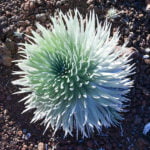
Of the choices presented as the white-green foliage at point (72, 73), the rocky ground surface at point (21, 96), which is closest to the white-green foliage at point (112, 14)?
the rocky ground surface at point (21, 96)

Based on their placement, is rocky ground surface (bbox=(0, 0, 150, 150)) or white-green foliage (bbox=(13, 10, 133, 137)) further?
rocky ground surface (bbox=(0, 0, 150, 150))

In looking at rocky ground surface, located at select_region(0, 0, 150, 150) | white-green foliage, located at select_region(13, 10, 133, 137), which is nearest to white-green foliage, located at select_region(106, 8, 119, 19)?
rocky ground surface, located at select_region(0, 0, 150, 150)

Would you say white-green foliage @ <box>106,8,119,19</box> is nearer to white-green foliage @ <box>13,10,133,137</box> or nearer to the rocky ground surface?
the rocky ground surface

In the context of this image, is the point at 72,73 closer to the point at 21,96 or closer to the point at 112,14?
the point at 21,96

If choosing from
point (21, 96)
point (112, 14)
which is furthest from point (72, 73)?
point (112, 14)

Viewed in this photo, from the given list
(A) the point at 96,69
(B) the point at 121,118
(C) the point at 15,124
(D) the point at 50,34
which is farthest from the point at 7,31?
(B) the point at 121,118

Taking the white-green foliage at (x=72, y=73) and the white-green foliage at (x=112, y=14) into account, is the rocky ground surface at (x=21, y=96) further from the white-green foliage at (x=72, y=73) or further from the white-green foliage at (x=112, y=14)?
the white-green foliage at (x=72, y=73)

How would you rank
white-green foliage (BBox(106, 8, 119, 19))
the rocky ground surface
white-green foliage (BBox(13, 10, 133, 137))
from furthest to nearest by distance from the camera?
white-green foliage (BBox(106, 8, 119, 19)) → the rocky ground surface → white-green foliage (BBox(13, 10, 133, 137))
